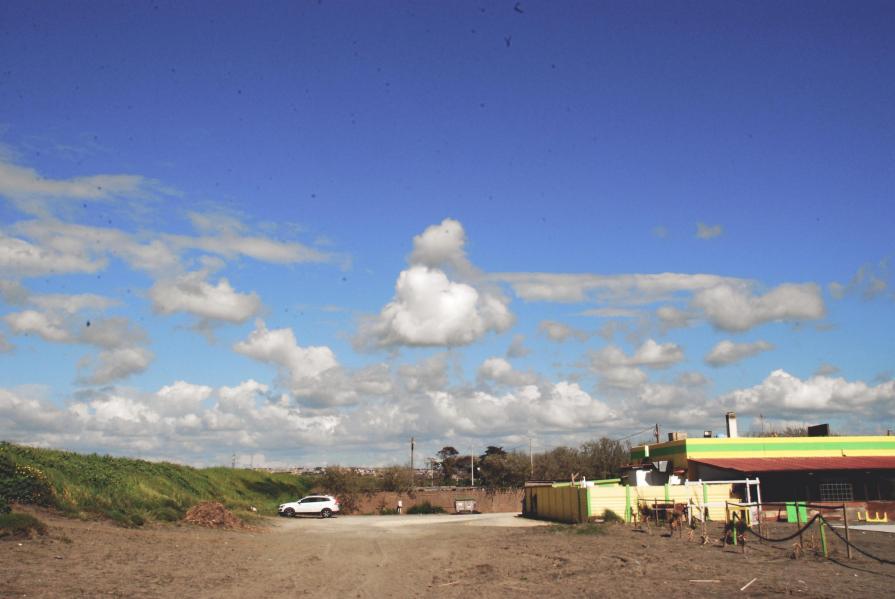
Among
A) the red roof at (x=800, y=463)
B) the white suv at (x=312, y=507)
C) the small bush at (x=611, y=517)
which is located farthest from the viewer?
the white suv at (x=312, y=507)

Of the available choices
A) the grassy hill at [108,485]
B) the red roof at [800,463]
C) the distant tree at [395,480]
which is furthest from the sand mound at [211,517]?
the distant tree at [395,480]

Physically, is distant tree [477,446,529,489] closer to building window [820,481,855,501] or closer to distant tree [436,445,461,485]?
distant tree [436,445,461,485]

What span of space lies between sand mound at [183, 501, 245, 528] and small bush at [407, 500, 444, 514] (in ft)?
77.2

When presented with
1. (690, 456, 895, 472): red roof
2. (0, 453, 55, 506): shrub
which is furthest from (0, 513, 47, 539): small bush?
(690, 456, 895, 472): red roof

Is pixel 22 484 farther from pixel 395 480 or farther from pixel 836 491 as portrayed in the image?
pixel 395 480

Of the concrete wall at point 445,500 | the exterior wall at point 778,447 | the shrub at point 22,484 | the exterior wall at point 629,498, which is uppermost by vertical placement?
the exterior wall at point 778,447

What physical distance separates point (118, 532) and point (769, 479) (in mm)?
31432

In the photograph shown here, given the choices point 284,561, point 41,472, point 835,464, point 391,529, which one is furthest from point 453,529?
point 835,464

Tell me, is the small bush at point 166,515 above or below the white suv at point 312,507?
above

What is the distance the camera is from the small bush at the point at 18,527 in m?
20.3

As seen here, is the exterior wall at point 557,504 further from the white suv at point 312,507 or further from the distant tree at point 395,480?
the distant tree at point 395,480

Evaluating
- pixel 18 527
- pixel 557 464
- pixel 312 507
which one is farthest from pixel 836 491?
pixel 557 464

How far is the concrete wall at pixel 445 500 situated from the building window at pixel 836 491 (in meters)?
23.8

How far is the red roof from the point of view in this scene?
1510 inches
